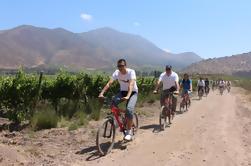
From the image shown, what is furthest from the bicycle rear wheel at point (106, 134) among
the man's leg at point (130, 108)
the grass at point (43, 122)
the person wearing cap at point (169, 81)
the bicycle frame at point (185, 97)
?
the bicycle frame at point (185, 97)

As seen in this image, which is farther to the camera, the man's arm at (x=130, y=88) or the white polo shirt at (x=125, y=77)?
the white polo shirt at (x=125, y=77)

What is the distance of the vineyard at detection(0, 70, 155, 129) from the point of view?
49.4ft

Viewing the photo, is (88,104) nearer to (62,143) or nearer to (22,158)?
(62,143)

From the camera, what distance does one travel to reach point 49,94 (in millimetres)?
17641

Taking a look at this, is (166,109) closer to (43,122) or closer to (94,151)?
(43,122)

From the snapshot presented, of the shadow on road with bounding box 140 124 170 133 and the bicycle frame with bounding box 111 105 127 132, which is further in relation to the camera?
the shadow on road with bounding box 140 124 170 133

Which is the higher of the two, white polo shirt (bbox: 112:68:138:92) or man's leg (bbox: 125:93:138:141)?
white polo shirt (bbox: 112:68:138:92)

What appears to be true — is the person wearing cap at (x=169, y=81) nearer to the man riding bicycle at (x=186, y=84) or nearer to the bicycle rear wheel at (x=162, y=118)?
the bicycle rear wheel at (x=162, y=118)

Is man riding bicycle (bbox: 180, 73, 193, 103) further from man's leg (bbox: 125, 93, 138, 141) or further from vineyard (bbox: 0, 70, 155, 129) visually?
man's leg (bbox: 125, 93, 138, 141)

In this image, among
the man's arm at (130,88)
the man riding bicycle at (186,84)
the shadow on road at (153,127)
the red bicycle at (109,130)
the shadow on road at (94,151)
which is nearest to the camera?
the shadow on road at (94,151)

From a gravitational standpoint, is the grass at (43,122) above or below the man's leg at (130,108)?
below

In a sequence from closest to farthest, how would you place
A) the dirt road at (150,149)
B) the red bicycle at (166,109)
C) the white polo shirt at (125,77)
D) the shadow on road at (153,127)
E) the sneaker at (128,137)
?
the dirt road at (150,149)
the white polo shirt at (125,77)
the sneaker at (128,137)
the shadow on road at (153,127)
the red bicycle at (166,109)

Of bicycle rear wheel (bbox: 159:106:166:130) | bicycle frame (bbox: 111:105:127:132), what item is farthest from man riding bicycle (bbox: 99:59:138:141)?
bicycle rear wheel (bbox: 159:106:166:130)

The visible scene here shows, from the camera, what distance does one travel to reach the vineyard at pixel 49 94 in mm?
15070
